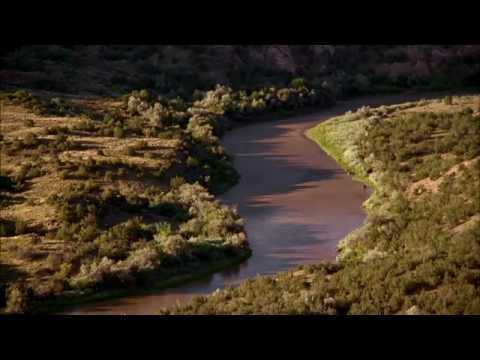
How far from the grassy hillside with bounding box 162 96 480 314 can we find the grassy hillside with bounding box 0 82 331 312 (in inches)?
115

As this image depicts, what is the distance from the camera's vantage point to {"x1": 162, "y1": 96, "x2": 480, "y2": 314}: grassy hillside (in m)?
14.4

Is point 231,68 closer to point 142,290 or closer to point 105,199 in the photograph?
point 105,199

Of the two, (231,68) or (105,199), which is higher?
(231,68)

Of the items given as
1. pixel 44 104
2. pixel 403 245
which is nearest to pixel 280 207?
pixel 403 245

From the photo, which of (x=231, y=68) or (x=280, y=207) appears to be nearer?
(x=280, y=207)

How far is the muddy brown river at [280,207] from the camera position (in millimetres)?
17906

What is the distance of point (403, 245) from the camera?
19.2 meters

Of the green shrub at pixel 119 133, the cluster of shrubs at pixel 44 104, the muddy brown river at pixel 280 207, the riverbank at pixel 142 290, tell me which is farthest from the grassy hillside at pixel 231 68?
the riverbank at pixel 142 290

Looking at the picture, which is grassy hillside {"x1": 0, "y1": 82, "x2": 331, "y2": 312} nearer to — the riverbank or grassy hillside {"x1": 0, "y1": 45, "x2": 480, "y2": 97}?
the riverbank

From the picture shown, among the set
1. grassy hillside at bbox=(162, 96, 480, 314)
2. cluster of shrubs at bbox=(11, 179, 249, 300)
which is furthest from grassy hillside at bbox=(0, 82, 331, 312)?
grassy hillside at bbox=(162, 96, 480, 314)

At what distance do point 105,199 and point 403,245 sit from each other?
36.6 ft

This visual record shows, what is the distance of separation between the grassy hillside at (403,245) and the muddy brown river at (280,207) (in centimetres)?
105
